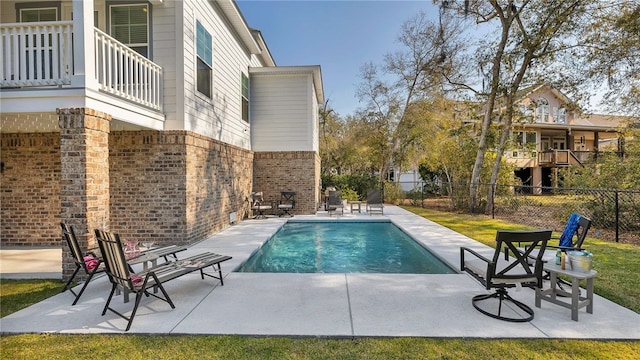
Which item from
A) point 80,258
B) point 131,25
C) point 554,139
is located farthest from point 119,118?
point 554,139

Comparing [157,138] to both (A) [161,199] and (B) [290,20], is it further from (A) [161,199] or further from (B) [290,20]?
(B) [290,20]

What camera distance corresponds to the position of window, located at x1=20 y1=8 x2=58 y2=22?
704 centimetres

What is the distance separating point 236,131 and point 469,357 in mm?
9643

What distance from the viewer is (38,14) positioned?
709cm


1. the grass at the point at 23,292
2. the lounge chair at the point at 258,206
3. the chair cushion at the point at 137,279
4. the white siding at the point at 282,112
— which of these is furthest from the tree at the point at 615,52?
the grass at the point at 23,292

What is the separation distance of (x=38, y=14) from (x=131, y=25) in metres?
2.35

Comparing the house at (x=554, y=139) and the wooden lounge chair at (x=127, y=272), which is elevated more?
the house at (x=554, y=139)

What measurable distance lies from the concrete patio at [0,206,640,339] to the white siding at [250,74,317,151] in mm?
8254

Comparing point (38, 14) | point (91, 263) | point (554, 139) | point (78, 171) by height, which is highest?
point (38, 14)

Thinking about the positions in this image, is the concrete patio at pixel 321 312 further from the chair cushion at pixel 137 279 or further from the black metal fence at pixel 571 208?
the black metal fence at pixel 571 208

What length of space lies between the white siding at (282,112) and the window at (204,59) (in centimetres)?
422

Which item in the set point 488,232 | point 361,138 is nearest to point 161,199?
point 488,232

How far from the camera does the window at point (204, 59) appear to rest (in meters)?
7.73

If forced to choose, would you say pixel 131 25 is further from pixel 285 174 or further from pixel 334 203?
pixel 334 203
